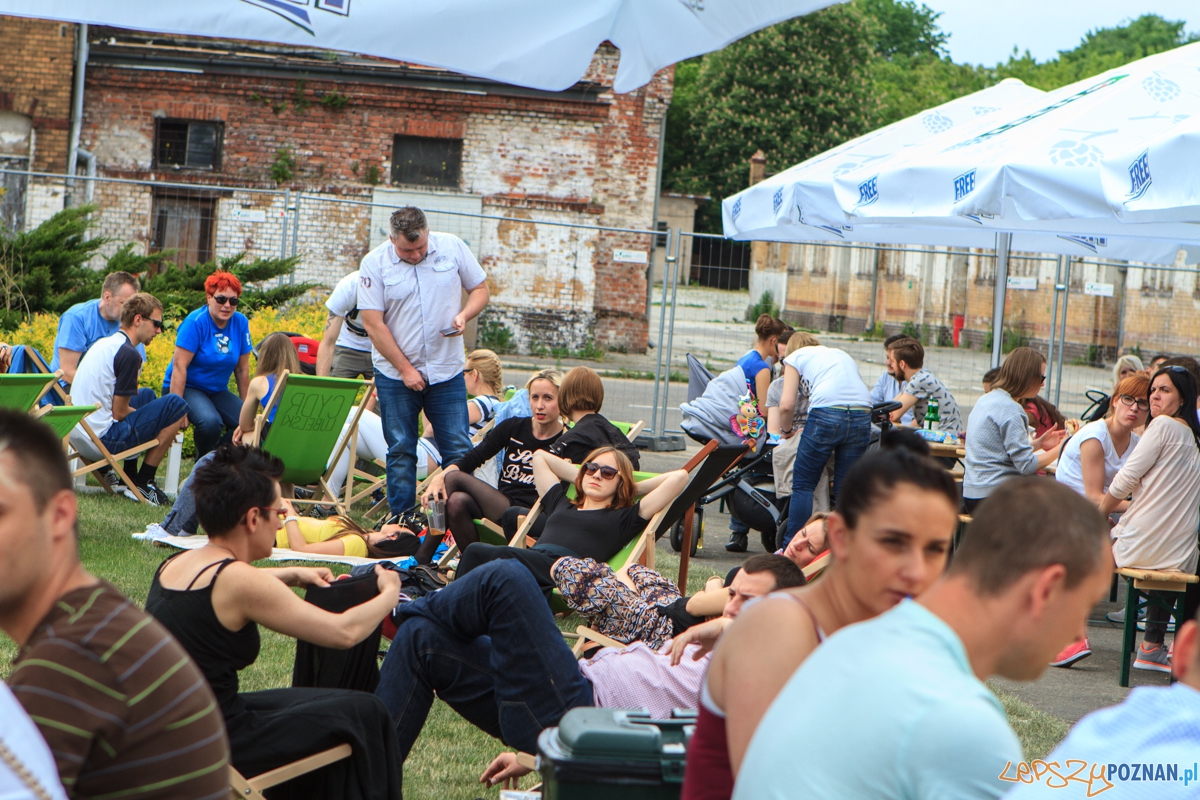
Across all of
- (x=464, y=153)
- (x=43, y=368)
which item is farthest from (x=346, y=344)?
(x=464, y=153)

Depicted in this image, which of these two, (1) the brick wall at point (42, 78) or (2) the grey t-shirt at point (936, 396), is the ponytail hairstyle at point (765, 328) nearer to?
(2) the grey t-shirt at point (936, 396)

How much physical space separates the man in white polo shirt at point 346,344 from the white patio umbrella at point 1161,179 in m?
5.94

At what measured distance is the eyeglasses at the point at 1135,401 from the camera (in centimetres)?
616

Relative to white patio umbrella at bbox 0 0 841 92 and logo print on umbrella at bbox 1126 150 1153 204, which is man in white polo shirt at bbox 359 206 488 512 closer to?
logo print on umbrella at bbox 1126 150 1153 204

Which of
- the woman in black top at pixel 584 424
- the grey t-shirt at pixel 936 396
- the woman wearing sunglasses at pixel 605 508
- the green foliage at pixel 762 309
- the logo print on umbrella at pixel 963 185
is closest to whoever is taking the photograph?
the woman wearing sunglasses at pixel 605 508

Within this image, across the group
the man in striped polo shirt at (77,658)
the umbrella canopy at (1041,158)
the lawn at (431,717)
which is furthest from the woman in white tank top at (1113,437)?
the man in striped polo shirt at (77,658)

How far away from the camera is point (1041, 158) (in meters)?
5.92

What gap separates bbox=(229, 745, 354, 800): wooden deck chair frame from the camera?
307 cm

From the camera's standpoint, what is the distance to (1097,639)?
21.2ft

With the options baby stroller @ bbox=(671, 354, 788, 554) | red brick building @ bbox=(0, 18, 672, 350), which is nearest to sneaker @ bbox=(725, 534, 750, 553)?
baby stroller @ bbox=(671, 354, 788, 554)

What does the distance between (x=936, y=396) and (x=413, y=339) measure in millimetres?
4197

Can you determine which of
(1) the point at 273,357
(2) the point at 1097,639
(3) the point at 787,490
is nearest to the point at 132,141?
(1) the point at 273,357

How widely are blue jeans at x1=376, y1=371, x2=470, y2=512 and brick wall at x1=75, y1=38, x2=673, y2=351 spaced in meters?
14.3

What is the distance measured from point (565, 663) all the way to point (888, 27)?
68.7 meters
